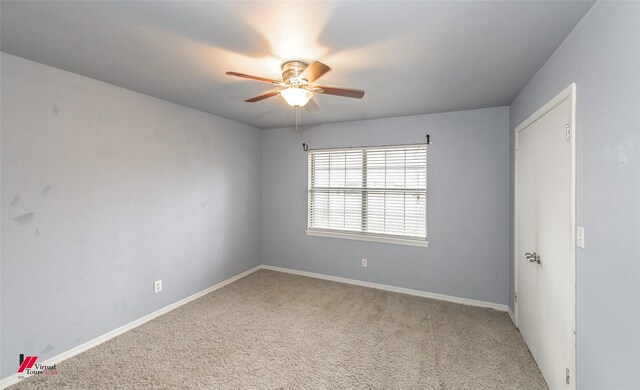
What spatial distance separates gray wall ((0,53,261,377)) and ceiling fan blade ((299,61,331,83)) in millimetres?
2027

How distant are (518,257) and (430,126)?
5.99ft

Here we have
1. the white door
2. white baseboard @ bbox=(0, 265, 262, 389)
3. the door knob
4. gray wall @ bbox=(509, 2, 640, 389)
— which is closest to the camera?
gray wall @ bbox=(509, 2, 640, 389)

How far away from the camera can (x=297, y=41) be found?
180 cm

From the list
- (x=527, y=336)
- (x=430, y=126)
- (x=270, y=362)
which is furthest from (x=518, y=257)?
(x=270, y=362)

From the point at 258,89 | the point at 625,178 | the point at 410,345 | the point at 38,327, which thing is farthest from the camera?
the point at 258,89

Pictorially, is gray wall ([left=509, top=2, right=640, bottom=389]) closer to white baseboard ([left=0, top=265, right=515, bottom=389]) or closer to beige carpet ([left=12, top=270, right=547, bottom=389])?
beige carpet ([left=12, top=270, right=547, bottom=389])

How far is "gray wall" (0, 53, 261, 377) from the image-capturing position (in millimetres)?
2078

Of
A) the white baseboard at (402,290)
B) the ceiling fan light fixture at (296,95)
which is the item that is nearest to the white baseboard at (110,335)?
the white baseboard at (402,290)

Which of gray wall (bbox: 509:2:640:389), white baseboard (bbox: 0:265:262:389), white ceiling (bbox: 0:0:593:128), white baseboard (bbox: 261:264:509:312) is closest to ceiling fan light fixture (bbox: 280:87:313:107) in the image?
white ceiling (bbox: 0:0:593:128)

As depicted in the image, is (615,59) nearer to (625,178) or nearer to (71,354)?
(625,178)

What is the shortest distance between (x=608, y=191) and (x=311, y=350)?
2.32m

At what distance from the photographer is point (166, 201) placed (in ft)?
10.5

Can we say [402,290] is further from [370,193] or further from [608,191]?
[608,191]

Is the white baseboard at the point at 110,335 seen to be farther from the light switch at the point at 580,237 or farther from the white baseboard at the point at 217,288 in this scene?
the light switch at the point at 580,237
